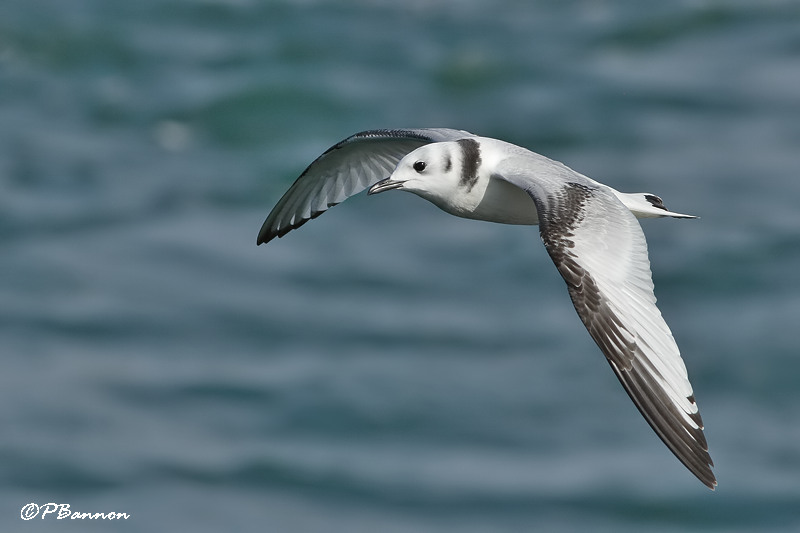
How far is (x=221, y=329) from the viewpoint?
5988 cm

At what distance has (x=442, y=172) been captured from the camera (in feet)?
34.9

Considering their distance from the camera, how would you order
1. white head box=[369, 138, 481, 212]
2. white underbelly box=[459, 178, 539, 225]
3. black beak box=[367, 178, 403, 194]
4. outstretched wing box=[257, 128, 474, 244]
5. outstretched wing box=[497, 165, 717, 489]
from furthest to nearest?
outstretched wing box=[257, 128, 474, 244] → white underbelly box=[459, 178, 539, 225] → white head box=[369, 138, 481, 212] → black beak box=[367, 178, 403, 194] → outstretched wing box=[497, 165, 717, 489]

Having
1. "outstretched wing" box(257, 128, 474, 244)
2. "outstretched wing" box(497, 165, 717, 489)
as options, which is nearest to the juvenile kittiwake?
"outstretched wing" box(497, 165, 717, 489)

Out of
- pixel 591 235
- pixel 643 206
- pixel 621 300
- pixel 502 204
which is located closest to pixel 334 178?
pixel 502 204

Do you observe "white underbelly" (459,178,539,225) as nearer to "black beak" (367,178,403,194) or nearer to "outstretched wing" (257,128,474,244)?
"black beak" (367,178,403,194)

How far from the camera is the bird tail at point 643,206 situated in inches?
425

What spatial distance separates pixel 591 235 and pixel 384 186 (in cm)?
179

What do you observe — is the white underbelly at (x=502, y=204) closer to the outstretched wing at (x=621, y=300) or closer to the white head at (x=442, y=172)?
the white head at (x=442, y=172)

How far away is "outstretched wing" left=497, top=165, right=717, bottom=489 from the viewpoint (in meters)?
8.77

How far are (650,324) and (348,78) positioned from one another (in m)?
77.8

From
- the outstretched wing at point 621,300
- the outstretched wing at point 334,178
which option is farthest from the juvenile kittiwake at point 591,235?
the outstretched wing at point 334,178

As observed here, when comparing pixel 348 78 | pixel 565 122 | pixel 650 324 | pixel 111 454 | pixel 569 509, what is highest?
pixel 348 78

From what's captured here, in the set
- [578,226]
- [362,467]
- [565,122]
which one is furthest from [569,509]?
[578,226]

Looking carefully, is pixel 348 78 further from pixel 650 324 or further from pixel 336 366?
pixel 650 324
